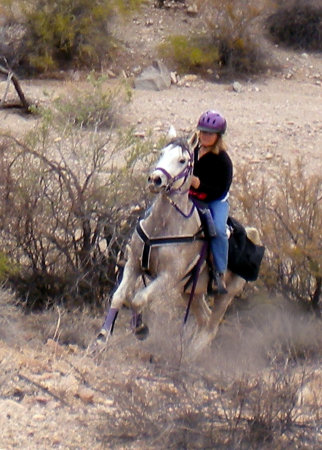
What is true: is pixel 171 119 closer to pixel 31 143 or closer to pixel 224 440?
pixel 31 143

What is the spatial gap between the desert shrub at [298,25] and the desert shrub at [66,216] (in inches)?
713

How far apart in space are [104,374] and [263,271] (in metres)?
3.70

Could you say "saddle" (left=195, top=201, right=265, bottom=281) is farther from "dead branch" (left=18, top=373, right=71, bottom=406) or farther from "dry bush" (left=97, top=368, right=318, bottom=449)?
"dry bush" (left=97, top=368, right=318, bottom=449)

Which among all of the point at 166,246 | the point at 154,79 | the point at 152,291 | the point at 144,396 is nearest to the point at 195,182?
the point at 166,246

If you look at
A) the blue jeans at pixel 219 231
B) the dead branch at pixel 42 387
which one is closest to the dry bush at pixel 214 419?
the dead branch at pixel 42 387

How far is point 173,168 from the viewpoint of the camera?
8531 mm

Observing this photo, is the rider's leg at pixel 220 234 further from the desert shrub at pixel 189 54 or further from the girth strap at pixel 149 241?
the desert shrub at pixel 189 54

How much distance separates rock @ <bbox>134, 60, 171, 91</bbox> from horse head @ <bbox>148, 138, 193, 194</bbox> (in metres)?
16.4

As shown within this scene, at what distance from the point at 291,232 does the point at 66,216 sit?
281 centimetres

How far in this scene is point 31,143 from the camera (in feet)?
40.3

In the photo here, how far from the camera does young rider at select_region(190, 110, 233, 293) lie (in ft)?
29.5

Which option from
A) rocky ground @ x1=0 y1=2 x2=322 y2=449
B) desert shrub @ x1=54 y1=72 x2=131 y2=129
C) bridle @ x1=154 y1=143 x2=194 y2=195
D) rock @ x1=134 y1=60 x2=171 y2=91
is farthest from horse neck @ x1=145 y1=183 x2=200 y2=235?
rock @ x1=134 y1=60 x2=171 y2=91

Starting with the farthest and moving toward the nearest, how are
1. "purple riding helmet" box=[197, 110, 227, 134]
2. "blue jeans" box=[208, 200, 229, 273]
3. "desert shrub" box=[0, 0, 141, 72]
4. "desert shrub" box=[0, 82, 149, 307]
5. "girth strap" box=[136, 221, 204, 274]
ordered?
"desert shrub" box=[0, 0, 141, 72]
"desert shrub" box=[0, 82, 149, 307]
"blue jeans" box=[208, 200, 229, 273]
"girth strap" box=[136, 221, 204, 274]
"purple riding helmet" box=[197, 110, 227, 134]

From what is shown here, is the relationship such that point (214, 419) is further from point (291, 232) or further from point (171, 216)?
point (291, 232)
